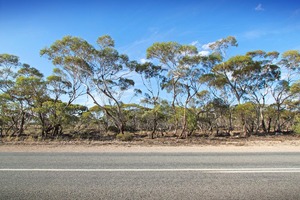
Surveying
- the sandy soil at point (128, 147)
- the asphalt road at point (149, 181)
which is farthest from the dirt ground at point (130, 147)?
the asphalt road at point (149, 181)

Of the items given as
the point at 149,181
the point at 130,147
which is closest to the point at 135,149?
the point at 130,147

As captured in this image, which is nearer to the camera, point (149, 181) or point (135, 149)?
point (149, 181)

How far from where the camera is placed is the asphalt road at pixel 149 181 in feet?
11.4

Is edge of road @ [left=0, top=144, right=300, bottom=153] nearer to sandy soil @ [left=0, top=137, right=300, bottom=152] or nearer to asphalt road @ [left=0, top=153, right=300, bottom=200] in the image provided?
sandy soil @ [left=0, top=137, right=300, bottom=152]

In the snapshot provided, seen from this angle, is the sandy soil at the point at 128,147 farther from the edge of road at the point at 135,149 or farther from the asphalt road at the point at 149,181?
the asphalt road at the point at 149,181

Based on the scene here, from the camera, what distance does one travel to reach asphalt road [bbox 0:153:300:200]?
3488 millimetres

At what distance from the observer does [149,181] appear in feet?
13.8

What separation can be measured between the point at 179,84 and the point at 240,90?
959cm

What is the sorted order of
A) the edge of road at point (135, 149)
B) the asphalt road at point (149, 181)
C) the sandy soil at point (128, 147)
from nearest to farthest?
the asphalt road at point (149, 181)
the edge of road at point (135, 149)
the sandy soil at point (128, 147)

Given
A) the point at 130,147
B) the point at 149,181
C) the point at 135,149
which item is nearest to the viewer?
the point at 149,181

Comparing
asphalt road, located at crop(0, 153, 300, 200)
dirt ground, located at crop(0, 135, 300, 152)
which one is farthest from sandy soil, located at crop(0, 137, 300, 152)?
asphalt road, located at crop(0, 153, 300, 200)

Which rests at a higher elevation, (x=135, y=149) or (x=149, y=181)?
(x=149, y=181)

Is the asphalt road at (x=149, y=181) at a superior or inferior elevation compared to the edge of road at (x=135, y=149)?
superior

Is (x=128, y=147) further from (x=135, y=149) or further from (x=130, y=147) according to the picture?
(x=135, y=149)
